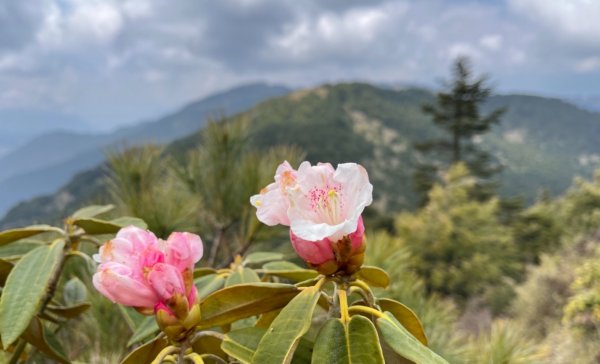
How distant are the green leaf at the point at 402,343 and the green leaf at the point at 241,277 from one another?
377 mm

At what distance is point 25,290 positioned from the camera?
2.24 ft

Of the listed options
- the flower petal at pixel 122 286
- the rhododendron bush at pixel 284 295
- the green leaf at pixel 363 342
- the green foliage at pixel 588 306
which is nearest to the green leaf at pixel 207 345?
the rhododendron bush at pixel 284 295

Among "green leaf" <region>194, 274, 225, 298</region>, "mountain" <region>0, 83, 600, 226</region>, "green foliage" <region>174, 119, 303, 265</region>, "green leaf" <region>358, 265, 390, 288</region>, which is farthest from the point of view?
"mountain" <region>0, 83, 600, 226</region>

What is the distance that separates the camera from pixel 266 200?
1.85 feet

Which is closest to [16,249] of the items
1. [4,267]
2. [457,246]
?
[4,267]

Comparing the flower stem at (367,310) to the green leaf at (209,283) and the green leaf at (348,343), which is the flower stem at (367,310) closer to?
the green leaf at (348,343)

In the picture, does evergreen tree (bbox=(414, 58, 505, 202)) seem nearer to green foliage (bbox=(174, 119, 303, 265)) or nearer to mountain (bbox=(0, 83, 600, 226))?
green foliage (bbox=(174, 119, 303, 265))

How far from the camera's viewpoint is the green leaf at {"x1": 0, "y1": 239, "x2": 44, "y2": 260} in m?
0.89

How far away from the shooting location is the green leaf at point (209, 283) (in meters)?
0.83

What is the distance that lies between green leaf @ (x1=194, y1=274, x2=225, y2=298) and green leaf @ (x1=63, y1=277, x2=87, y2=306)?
49cm

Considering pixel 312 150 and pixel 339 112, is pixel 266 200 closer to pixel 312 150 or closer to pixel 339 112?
pixel 312 150

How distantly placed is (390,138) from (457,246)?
236 feet

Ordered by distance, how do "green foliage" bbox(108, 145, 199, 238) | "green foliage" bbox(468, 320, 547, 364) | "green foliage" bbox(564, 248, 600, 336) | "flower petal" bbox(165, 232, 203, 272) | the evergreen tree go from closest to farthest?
"flower petal" bbox(165, 232, 203, 272)
"green foliage" bbox(468, 320, 547, 364)
"green foliage" bbox(108, 145, 199, 238)
"green foliage" bbox(564, 248, 600, 336)
the evergreen tree

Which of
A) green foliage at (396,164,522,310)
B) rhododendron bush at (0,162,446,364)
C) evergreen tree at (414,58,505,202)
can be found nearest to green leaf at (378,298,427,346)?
rhododendron bush at (0,162,446,364)
